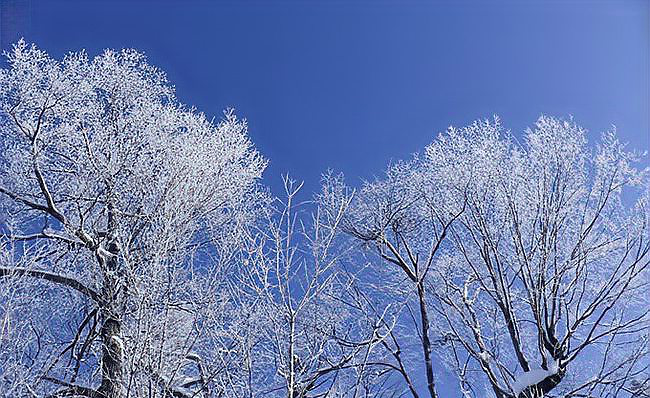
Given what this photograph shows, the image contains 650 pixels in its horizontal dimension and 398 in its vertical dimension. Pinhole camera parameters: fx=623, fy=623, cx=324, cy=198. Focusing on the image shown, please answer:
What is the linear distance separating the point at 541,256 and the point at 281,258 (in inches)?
168

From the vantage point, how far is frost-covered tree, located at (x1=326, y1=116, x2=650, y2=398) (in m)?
7.45

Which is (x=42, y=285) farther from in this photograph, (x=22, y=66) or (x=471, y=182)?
(x=471, y=182)

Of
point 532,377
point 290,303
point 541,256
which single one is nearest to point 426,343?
point 532,377

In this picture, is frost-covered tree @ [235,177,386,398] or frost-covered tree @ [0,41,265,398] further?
frost-covered tree @ [0,41,265,398]

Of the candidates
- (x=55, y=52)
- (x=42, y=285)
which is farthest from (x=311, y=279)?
(x=55, y=52)

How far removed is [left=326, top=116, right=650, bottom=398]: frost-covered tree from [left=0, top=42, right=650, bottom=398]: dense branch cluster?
27mm

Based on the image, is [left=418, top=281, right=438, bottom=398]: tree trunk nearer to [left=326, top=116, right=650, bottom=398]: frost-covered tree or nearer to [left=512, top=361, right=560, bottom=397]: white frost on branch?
[left=326, top=116, right=650, bottom=398]: frost-covered tree

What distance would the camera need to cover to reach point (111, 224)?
8070 mm

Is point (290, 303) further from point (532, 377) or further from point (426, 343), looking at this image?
point (426, 343)

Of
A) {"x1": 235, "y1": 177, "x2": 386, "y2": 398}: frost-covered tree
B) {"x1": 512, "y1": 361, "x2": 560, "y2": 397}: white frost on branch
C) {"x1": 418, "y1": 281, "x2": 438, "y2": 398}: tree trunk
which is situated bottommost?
{"x1": 235, "y1": 177, "x2": 386, "y2": 398}: frost-covered tree

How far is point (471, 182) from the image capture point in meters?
8.30

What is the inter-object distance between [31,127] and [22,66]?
88cm

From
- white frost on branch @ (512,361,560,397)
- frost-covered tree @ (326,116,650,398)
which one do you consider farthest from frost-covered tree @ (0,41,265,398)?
white frost on branch @ (512,361,560,397)

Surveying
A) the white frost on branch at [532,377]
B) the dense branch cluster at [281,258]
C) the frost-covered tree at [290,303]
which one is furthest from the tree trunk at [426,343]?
the frost-covered tree at [290,303]
